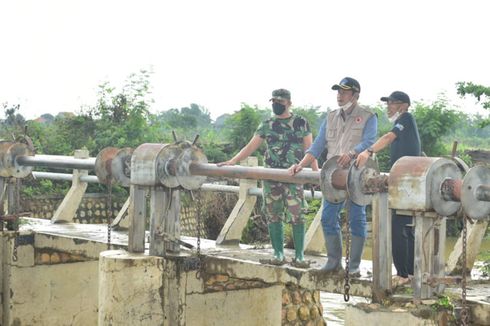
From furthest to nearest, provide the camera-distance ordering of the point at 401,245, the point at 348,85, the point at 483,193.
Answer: the point at 348,85 → the point at 401,245 → the point at 483,193

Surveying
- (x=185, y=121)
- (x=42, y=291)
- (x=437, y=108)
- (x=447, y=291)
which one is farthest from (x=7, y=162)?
(x=185, y=121)

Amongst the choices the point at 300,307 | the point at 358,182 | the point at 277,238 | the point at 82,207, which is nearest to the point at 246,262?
the point at 277,238

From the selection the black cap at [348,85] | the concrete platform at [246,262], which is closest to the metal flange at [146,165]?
the concrete platform at [246,262]

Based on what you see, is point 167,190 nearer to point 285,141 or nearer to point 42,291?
point 285,141

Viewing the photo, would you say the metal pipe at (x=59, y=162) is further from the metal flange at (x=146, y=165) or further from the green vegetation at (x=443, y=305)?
the green vegetation at (x=443, y=305)

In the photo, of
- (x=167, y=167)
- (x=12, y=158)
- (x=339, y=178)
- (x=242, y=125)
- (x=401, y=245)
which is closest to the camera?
(x=339, y=178)

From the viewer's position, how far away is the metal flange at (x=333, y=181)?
21.8 feet

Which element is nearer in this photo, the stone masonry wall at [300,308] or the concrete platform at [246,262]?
the concrete platform at [246,262]

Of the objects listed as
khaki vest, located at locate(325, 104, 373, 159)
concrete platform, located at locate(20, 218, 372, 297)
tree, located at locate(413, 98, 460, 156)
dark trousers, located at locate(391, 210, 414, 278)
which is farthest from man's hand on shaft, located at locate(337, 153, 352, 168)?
tree, located at locate(413, 98, 460, 156)

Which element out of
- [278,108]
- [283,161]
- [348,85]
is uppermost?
[348,85]

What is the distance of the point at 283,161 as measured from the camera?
27.3ft

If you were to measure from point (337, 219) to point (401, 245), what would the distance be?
27.5 inches

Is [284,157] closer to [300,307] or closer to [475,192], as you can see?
[475,192]

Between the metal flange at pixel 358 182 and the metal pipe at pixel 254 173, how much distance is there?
18.1 inches
